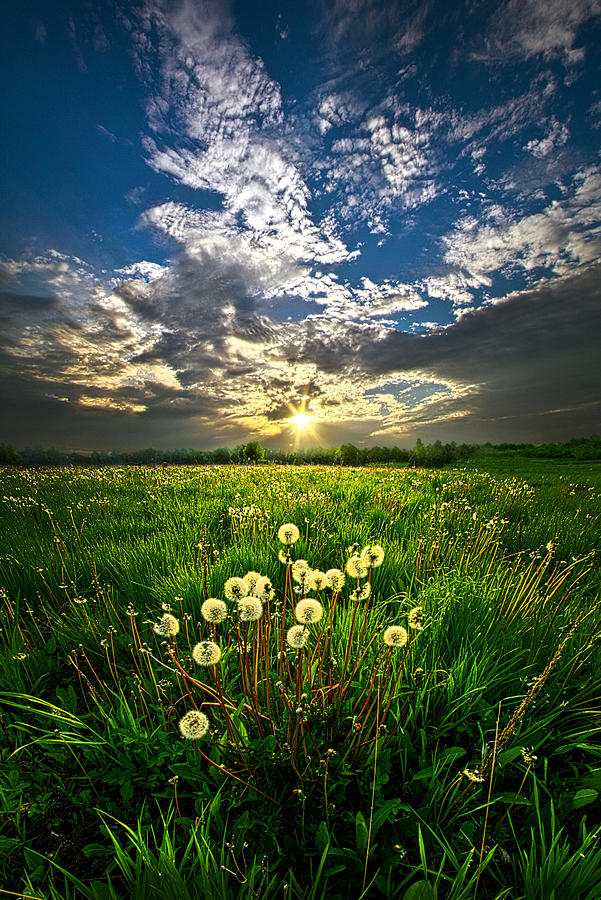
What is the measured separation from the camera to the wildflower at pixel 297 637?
Answer: 1.57 m

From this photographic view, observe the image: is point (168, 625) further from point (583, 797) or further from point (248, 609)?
point (583, 797)

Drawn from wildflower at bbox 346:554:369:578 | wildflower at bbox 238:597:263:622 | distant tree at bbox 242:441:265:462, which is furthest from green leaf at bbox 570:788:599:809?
distant tree at bbox 242:441:265:462

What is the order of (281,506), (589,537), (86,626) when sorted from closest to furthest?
(86,626), (589,537), (281,506)

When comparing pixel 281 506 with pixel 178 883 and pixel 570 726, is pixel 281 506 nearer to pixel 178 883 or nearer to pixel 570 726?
pixel 570 726

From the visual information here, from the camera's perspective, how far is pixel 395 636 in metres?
1.64

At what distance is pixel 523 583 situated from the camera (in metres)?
3.40

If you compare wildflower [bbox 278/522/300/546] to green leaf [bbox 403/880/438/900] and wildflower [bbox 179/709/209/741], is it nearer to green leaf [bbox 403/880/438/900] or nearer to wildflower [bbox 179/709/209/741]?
wildflower [bbox 179/709/209/741]

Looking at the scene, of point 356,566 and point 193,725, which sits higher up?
point 356,566

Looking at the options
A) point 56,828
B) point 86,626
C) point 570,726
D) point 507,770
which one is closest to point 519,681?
point 570,726

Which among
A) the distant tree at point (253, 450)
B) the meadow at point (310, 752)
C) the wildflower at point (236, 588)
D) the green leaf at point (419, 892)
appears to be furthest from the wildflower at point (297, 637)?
the distant tree at point (253, 450)

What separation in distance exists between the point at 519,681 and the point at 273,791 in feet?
5.56

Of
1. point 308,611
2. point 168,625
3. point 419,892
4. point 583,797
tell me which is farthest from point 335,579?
point 583,797

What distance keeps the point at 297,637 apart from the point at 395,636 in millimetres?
443

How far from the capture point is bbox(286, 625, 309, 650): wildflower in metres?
1.57
